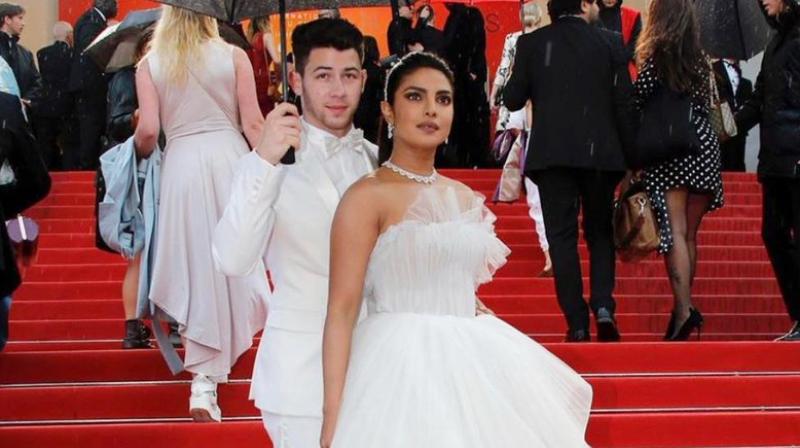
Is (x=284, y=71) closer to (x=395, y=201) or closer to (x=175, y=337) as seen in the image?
(x=395, y=201)

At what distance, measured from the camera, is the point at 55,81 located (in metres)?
15.3

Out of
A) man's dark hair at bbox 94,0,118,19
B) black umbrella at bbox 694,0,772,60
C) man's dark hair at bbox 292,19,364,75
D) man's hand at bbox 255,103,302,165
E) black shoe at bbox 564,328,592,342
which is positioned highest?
man's dark hair at bbox 292,19,364,75

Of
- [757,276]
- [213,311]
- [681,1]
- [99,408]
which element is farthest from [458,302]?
[757,276]

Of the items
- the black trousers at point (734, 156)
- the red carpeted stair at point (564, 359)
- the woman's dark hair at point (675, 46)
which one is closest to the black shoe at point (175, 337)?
the red carpeted stair at point (564, 359)

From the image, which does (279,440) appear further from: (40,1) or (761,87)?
(40,1)

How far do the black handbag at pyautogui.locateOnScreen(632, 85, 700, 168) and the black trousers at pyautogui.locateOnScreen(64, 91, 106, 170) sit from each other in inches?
299

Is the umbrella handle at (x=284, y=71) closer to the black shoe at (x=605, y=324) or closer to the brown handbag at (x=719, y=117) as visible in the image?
the black shoe at (x=605, y=324)

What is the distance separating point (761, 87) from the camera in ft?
28.3

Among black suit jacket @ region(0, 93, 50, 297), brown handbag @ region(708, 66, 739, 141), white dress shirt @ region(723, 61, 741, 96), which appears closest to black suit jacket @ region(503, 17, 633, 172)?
brown handbag @ region(708, 66, 739, 141)

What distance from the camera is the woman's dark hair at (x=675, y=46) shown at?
809 centimetres

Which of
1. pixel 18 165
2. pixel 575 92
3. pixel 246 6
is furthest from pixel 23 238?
pixel 575 92

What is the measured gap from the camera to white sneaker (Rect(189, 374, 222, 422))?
673cm

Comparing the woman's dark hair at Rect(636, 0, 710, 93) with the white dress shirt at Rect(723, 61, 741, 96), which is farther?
the white dress shirt at Rect(723, 61, 741, 96)

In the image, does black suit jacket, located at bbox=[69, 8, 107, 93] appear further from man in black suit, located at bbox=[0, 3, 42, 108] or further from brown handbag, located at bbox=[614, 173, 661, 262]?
brown handbag, located at bbox=[614, 173, 661, 262]
